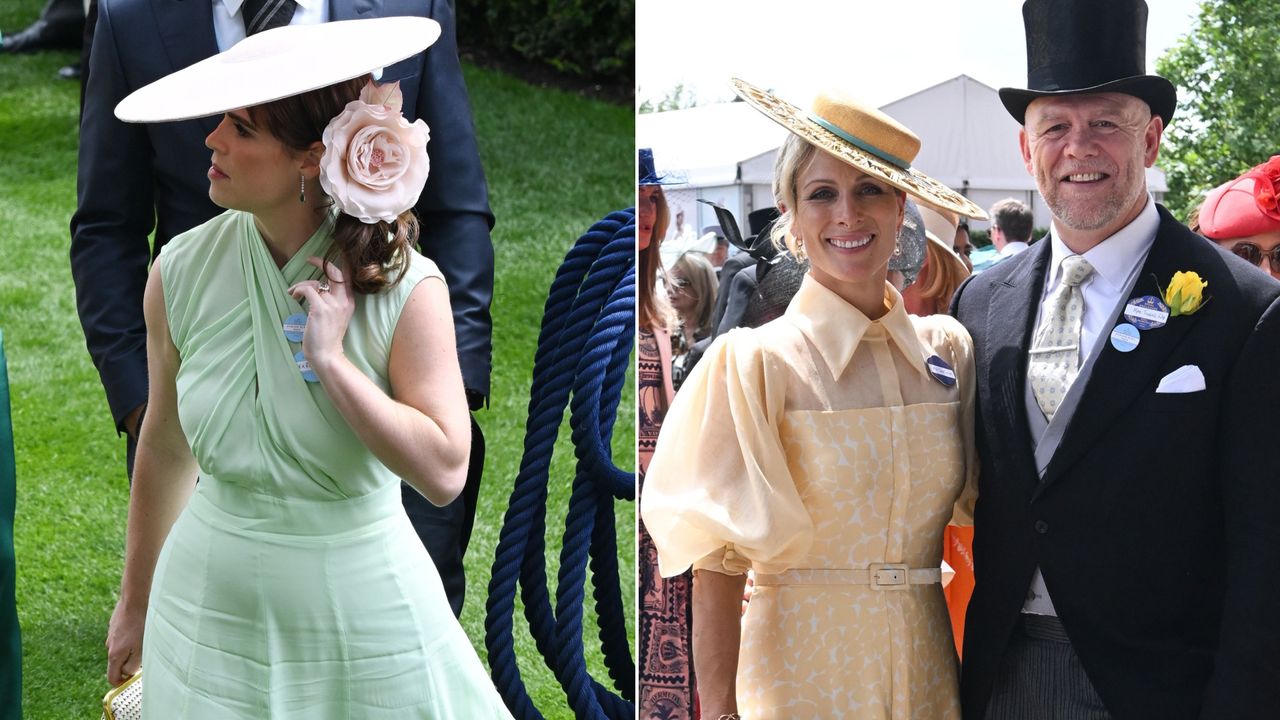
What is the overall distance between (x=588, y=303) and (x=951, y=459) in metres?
0.95

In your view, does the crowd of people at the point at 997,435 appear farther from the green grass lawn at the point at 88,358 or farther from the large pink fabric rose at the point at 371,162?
the green grass lawn at the point at 88,358

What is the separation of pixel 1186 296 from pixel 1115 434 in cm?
18

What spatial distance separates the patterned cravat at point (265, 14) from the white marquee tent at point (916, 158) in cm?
103

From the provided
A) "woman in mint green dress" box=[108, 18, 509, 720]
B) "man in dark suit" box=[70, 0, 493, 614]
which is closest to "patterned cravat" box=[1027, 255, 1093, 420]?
"woman in mint green dress" box=[108, 18, 509, 720]

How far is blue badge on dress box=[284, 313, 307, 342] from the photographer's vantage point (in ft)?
7.61

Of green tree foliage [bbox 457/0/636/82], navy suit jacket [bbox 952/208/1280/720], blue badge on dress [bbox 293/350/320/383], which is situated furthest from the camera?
green tree foliage [bbox 457/0/636/82]

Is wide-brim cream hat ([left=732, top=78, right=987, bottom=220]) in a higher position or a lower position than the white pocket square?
higher

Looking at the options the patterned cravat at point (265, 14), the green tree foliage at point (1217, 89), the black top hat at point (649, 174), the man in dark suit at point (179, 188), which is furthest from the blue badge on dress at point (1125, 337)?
the patterned cravat at point (265, 14)

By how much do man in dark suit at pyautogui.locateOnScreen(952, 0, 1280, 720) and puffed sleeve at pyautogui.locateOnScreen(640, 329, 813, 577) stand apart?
25 centimetres

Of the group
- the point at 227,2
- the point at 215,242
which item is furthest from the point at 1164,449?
the point at 227,2

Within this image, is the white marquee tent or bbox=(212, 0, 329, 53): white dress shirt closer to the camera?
the white marquee tent

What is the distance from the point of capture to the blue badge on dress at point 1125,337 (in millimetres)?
1894

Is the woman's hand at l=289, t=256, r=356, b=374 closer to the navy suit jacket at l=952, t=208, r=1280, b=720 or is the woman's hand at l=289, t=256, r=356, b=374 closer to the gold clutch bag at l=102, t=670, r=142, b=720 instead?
the gold clutch bag at l=102, t=670, r=142, b=720

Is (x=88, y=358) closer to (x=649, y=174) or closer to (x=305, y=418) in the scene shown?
(x=305, y=418)
